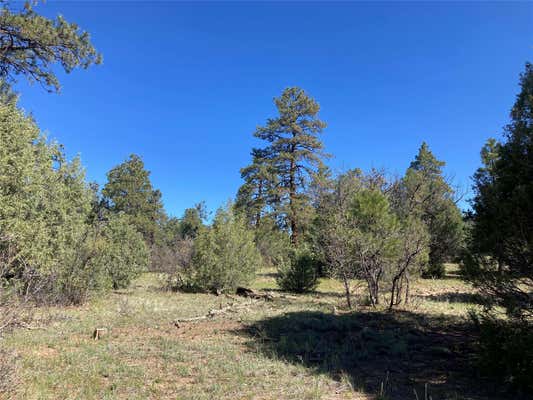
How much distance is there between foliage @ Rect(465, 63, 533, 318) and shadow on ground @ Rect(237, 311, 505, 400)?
1391 millimetres

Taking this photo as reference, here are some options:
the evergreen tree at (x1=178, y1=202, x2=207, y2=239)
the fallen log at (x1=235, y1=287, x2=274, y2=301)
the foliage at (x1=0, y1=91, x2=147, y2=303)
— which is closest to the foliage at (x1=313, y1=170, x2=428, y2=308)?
the fallen log at (x1=235, y1=287, x2=274, y2=301)

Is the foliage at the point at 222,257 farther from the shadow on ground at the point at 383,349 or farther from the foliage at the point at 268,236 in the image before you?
the foliage at the point at 268,236

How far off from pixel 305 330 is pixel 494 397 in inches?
165

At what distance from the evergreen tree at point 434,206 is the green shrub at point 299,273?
5434 millimetres

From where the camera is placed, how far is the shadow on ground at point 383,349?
4.84 m

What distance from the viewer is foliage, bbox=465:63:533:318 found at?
475 centimetres

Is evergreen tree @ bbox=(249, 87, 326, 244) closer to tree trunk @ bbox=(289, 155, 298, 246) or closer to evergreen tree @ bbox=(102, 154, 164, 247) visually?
tree trunk @ bbox=(289, 155, 298, 246)

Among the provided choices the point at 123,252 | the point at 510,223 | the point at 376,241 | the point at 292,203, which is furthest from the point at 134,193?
the point at 510,223

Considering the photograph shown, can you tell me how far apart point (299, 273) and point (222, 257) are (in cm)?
380

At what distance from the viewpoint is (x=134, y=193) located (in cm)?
3488

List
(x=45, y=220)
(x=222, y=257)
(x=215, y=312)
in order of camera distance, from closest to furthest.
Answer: (x=45, y=220) → (x=215, y=312) → (x=222, y=257)

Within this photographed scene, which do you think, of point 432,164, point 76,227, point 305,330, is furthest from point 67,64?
point 432,164

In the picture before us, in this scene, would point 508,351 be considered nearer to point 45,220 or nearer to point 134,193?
point 45,220

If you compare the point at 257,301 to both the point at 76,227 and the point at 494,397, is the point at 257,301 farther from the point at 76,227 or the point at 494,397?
the point at 494,397
